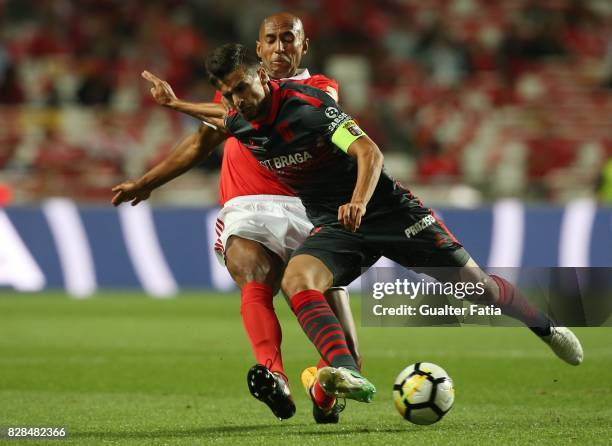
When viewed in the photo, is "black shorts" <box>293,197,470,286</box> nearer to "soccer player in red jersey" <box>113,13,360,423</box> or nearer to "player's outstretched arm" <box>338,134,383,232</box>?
"soccer player in red jersey" <box>113,13,360,423</box>

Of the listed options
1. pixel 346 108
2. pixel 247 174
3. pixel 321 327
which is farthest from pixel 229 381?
pixel 346 108

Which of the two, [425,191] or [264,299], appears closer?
[264,299]

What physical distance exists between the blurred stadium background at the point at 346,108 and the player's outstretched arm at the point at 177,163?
776 centimetres

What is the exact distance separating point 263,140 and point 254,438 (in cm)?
139

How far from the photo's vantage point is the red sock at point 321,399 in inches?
210

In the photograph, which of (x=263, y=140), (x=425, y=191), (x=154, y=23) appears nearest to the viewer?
(x=263, y=140)

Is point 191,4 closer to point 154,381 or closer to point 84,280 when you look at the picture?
point 84,280

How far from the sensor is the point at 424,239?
18.1 ft

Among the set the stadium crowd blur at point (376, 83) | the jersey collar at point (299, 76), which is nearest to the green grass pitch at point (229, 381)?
the jersey collar at point (299, 76)

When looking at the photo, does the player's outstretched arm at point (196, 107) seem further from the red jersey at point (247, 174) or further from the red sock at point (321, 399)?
the red sock at point (321, 399)

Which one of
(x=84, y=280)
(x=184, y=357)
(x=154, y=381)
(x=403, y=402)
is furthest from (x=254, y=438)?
(x=84, y=280)

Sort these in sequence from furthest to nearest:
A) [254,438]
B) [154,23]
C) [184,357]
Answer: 1. [154,23]
2. [184,357]
3. [254,438]

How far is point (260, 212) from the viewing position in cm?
577

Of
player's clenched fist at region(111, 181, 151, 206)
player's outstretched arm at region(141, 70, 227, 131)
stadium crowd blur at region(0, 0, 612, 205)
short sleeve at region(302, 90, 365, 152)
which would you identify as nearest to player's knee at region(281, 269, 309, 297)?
short sleeve at region(302, 90, 365, 152)
